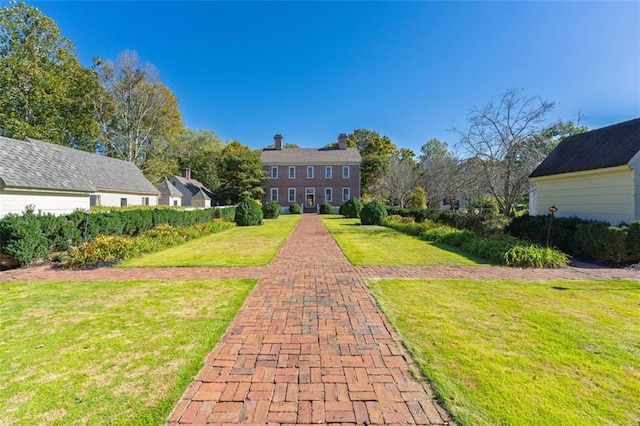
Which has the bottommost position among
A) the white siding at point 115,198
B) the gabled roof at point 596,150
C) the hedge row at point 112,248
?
the hedge row at point 112,248

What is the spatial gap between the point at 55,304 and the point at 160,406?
12.7 ft

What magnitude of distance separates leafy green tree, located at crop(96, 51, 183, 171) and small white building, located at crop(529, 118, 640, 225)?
113 feet

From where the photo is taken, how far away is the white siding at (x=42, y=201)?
8680mm

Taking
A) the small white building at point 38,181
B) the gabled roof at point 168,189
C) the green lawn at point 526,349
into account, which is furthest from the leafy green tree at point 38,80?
the green lawn at point 526,349

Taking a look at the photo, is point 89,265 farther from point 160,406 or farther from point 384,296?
point 384,296

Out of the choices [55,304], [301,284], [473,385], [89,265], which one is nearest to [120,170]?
[89,265]

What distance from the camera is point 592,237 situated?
7.71 m

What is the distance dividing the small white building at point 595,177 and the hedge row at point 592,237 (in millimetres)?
1145

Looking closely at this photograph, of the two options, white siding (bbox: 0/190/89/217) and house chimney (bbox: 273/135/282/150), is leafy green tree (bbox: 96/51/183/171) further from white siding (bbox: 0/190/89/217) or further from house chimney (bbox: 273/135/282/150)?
white siding (bbox: 0/190/89/217)

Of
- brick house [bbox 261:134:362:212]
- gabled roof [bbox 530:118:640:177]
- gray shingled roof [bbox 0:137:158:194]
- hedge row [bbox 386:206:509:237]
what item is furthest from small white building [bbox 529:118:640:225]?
brick house [bbox 261:134:362:212]

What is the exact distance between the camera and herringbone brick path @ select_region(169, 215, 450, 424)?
2.12 meters

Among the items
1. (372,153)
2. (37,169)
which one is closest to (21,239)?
(37,169)

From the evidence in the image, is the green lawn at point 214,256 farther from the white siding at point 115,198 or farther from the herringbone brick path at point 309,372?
the white siding at point 115,198

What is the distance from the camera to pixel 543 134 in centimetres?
1175
